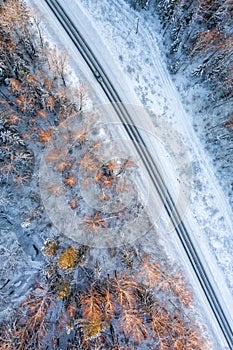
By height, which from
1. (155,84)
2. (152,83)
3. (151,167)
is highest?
(152,83)

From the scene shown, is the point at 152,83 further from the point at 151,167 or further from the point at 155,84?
the point at 151,167

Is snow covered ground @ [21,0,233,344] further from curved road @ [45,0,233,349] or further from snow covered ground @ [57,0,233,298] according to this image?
curved road @ [45,0,233,349]

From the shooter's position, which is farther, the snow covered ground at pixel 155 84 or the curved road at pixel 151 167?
the snow covered ground at pixel 155 84

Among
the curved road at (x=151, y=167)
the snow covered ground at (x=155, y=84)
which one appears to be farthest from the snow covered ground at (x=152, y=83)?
the curved road at (x=151, y=167)

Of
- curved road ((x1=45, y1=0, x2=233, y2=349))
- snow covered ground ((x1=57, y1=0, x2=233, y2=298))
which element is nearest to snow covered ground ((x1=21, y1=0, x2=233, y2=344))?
snow covered ground ((x1=57, y1=0, x2=233, y2=298))

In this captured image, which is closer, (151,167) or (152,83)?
(151,167)

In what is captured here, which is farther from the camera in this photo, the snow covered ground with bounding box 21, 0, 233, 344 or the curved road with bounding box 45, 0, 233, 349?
the snow covered ground with bounding box 21, 0, 233, 344

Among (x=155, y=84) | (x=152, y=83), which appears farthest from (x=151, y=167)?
(x=152, y=83)

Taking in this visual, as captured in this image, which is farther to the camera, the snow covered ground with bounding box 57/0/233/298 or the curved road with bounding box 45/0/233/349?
the snow covered ground with bounding box 57/0/233/298

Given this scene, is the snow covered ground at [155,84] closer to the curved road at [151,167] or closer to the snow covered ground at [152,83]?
the snow covered ground at [152,83]

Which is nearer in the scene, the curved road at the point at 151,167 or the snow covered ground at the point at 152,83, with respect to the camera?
the curved road at the point at 151,167

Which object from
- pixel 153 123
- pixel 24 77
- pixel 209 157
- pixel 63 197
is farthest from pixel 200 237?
pixel 24 77

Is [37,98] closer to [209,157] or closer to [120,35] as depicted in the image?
[120,35]
